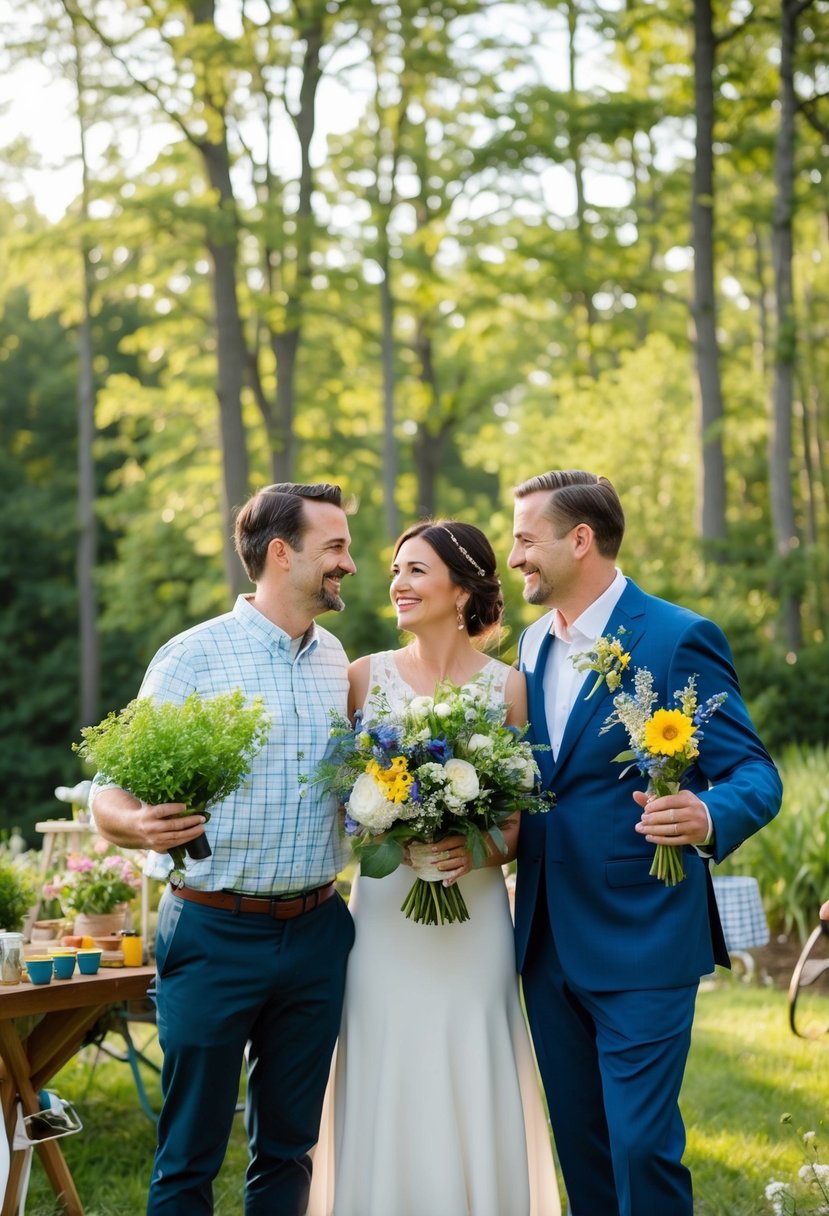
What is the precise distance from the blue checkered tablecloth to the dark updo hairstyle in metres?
4.97

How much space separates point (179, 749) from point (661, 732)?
50.7 inches

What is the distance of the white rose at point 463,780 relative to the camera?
3.93 m

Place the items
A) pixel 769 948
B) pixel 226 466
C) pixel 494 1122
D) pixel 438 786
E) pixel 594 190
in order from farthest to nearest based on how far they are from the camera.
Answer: pixel 594 190
pixel 226 466
pixel 769 948
pixel 494 1122
pixel 438 786

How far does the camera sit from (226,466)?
1712 cm

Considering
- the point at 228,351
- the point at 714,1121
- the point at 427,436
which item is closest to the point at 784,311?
the point at 228,351

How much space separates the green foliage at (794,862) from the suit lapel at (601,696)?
6.61 metres

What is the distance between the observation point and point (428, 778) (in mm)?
3973

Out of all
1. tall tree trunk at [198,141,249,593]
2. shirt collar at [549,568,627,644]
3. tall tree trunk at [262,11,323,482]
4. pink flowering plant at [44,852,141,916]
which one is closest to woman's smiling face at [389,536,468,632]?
shirt collar at [549,568,627,644]

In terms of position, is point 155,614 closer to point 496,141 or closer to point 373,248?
point 373,248

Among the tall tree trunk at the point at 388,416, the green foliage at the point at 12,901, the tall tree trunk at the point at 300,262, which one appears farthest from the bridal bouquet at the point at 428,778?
the tall tree trunk at the point at 388,416

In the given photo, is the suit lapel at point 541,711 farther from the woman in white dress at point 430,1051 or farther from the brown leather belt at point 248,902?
the brown leather belt at point 248,902

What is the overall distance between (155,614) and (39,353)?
8.27 meters

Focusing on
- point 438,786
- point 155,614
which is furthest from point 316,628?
point 155,614

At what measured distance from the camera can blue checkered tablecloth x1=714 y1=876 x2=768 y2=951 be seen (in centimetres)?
911
